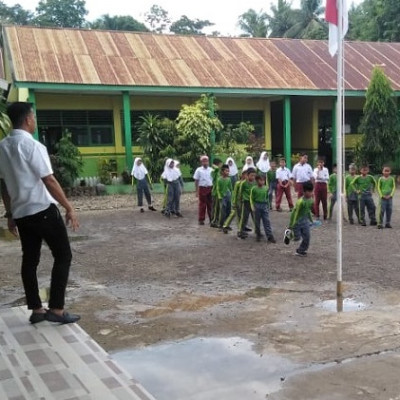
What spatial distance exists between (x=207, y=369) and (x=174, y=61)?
16.1 metres

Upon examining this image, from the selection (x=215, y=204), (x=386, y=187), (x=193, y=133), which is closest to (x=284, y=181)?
(x=215, y=204)

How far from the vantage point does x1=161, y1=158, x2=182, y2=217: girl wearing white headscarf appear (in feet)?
39.6

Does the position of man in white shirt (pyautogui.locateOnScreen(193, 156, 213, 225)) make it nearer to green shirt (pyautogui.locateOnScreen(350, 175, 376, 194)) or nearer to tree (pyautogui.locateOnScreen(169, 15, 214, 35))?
green shirt (pyautogui.locateOnScreen(350, 175, 376, 194))

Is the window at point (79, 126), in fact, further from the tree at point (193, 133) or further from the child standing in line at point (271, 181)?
the child standing in line at point (271, 181)

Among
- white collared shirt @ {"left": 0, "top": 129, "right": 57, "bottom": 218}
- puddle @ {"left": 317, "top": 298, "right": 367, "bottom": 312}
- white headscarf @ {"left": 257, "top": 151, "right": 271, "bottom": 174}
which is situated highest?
white collared shirt @ {"left": 0, "top": 129, "right": 57, "bottom": 218}

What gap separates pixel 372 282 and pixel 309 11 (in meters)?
35.7

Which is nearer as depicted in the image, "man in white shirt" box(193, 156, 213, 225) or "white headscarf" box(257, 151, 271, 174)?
"man in white shirt" box(193, 156, 213, 225)

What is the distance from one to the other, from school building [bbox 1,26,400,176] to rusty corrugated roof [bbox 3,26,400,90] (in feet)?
0.11

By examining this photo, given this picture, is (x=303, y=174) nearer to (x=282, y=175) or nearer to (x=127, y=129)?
(x=282, y=175)

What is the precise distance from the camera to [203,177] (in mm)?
11156

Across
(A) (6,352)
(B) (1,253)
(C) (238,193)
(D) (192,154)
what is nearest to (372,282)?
(C) (238,193)

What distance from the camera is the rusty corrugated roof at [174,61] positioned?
1666cm

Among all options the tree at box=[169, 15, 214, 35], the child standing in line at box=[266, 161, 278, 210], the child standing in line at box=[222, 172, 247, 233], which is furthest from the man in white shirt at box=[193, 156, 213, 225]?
the tree at box=[169, 15, 214, 35]

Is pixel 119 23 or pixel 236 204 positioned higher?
pixel 119 23
